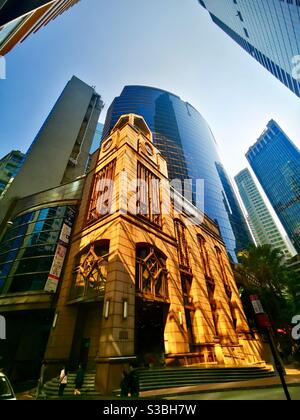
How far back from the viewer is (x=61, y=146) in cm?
3691

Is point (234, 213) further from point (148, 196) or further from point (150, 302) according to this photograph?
point (150, 302)

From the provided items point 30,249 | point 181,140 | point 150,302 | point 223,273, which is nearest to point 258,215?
point 181,140

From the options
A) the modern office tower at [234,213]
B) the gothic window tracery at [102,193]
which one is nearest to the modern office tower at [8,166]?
the gothic window tracery at [102,193]

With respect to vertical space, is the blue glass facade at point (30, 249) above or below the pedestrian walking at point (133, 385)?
above

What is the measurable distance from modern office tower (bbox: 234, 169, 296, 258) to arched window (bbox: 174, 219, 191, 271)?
141938mm

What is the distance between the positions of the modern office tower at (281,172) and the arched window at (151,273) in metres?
119

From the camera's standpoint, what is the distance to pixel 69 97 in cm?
4494

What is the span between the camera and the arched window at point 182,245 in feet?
71.9

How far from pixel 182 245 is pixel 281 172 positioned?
127 m

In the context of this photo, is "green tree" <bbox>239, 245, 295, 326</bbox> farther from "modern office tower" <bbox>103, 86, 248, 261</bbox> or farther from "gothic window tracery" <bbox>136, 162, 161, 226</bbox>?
"modern office tower" <bbox>103, 86, 248, 261</bbox>

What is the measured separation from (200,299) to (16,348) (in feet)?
57.1

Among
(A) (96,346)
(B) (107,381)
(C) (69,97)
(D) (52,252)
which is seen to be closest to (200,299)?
(A) (96,346)

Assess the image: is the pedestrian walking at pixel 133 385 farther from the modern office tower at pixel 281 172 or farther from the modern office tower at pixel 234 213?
the modern office tower at pixel 281 172
